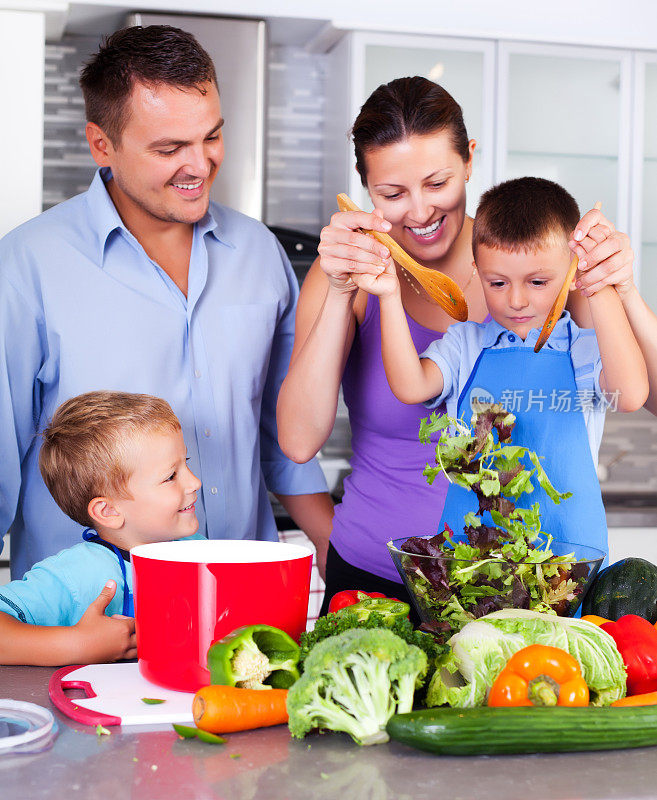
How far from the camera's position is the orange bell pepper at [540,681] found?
0.77m

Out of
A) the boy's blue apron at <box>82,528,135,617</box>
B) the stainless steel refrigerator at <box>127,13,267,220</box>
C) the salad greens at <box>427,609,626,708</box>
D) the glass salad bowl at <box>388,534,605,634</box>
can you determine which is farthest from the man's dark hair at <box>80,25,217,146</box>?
the stainless steel refrigerator at <box>127,13,267,220</box>

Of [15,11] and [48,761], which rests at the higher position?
[15,11]

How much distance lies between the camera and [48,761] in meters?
0.73

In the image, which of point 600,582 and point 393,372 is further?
point 393,372

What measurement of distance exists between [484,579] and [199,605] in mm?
286

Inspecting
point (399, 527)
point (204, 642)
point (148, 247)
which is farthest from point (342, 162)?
point (204, 642)

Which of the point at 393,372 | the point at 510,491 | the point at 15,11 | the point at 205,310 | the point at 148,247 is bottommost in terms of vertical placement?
the point at 510,491

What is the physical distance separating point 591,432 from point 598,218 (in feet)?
1.04

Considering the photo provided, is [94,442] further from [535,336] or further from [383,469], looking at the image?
[535,336]

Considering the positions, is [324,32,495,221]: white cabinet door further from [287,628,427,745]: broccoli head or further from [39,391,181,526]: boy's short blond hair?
[287,628,427,745]: broccoli head

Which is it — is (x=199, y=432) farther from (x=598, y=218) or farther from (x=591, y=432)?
(x=598, y=218)

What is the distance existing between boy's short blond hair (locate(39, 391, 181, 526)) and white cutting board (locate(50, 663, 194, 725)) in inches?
16.4

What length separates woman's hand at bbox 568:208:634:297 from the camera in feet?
3.74

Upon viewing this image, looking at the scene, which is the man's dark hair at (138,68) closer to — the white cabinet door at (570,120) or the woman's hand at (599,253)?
the woman's hand at (599,253)
